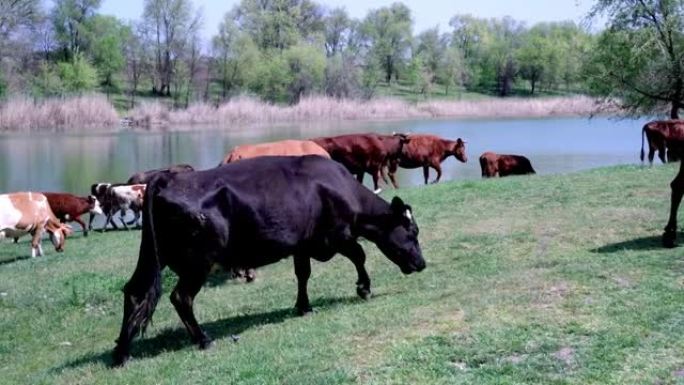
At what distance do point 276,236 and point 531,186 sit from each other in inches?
398

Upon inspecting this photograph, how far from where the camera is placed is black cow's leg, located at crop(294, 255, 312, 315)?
25.3 feet

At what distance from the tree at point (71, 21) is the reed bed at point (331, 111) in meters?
28.8

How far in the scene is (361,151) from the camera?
2038 centimetres

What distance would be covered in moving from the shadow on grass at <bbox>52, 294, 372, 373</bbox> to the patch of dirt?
3092 mm

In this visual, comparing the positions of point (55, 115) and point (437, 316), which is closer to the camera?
point (437, 316)

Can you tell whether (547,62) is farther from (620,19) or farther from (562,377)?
(562,377)

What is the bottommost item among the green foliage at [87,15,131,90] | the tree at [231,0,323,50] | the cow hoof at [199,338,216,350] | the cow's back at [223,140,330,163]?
the cow hoof at [199,338,216,350]

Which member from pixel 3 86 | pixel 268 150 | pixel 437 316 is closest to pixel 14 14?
pixel 3 86

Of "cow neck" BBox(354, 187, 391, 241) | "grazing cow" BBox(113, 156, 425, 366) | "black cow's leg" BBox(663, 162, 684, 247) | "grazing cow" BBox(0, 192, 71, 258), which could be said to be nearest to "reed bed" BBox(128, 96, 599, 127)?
"grazing cow" BBox(0, 192, 71, 258)

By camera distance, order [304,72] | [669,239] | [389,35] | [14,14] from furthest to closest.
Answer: [389,35] < [304,72] < [14,14] < [669,239]

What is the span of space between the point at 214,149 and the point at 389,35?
77206 millimetres

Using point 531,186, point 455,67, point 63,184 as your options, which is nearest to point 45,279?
point 531,186

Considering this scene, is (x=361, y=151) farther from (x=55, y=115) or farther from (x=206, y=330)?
(x=55, y=115)

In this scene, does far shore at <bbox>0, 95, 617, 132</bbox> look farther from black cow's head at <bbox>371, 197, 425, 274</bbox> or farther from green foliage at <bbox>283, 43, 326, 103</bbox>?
black cow's head at <bbox>371, 197, 425, 274</bbox>
